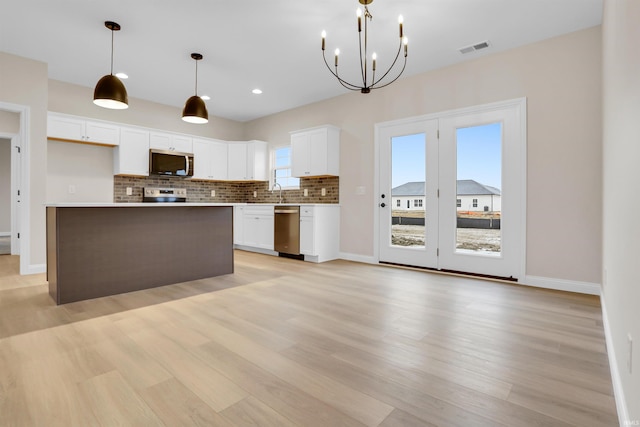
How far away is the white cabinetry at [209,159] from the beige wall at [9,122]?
266 centimetres

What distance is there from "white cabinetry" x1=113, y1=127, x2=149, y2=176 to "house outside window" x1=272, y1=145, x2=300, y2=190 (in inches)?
92.3

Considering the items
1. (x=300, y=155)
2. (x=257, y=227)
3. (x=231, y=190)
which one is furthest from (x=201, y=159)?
(x=300, y=155)

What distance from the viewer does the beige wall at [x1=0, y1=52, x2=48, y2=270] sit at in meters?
4.00

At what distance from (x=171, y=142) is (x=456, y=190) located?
4.84m

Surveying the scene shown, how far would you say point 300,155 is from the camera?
225 inches

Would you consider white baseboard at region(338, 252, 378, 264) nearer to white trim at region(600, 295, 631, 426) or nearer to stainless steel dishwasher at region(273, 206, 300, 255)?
stainless steel dishwasher at region(273, 206, 300, 255)

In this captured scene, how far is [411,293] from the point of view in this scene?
3.25 metres

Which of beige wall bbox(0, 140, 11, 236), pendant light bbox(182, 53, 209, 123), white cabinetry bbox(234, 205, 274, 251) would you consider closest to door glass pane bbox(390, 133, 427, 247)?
white cabinetry bbox(234, 205, 274, 251)

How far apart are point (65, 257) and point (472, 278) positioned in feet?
13.7

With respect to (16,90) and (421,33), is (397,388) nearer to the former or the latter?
(421,33)

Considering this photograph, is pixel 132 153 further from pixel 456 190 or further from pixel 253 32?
pixel 456 190

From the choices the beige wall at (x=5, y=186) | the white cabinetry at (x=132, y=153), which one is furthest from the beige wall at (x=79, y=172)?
the beige wall at (x=5, y=186)

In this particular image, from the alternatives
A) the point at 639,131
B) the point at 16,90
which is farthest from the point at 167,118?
the point at 639,131

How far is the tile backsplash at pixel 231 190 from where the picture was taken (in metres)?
5.63
